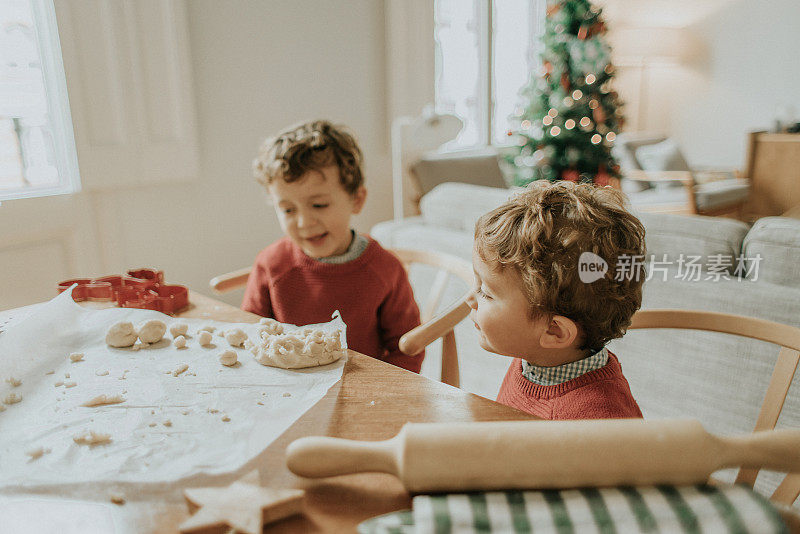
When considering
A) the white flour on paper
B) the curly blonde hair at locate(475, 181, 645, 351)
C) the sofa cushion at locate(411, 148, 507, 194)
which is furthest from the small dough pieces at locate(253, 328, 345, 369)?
the sofa cushion at locate(411, 148, 507, 194)

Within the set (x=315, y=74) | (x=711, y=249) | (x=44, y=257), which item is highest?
(x=315, y=74)

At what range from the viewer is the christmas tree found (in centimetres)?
442

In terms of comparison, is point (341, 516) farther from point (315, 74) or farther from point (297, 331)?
point (315, 74)

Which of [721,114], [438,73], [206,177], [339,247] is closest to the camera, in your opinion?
[339,247]

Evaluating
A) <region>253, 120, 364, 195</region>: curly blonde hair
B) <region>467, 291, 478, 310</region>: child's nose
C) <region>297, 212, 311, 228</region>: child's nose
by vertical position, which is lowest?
<region>467, 291, 478, 310</region>: child's nose

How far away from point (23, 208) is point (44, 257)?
213 mm

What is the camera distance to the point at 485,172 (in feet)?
12.9

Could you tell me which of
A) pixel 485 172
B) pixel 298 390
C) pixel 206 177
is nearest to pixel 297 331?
pixel 298 390

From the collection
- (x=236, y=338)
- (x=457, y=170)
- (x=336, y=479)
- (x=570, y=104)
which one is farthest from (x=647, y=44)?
(x=336, y=479)

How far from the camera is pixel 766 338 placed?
0.95 meters

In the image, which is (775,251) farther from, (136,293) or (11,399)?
(11,399)

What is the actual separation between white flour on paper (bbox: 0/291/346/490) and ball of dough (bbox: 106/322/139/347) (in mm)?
11

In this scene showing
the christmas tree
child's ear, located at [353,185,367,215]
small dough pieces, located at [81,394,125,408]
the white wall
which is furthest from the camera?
the white wall

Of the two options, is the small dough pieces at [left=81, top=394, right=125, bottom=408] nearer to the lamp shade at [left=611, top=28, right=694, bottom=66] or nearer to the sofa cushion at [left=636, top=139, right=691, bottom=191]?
the sofa cushion at [left=636, top=139, right=691, bottom=191]
